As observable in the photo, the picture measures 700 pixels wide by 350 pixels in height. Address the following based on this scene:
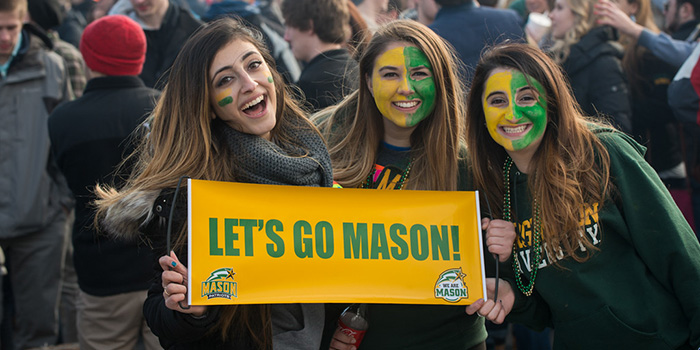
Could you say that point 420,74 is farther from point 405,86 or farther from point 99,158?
point 99,158

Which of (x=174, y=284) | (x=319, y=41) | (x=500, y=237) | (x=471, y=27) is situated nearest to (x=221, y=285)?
(x=174, y=284)

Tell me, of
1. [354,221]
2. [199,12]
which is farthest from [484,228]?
[199,12]

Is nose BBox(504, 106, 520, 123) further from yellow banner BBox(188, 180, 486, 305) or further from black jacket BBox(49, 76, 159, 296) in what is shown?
black jacket BBox(49, 76, 159, 296)

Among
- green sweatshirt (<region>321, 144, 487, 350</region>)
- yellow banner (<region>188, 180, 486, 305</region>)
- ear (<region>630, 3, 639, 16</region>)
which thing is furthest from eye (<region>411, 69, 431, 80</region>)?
ear (<region>630, 3, 639, 16</region>)

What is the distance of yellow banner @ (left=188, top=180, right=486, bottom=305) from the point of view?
2.45m

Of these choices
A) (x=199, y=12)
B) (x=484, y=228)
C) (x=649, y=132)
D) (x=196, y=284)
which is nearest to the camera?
(x=196, y=284)

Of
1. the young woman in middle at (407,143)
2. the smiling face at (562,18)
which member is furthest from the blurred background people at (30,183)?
the smiling face at (562,18)

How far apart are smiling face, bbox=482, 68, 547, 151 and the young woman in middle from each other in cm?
33

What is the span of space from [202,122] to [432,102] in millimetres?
1072

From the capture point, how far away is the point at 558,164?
8.93 feet

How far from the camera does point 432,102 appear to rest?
3094mm

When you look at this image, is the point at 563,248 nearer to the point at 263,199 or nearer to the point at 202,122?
the point at 263,199

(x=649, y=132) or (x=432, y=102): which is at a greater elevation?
(x=432, y=102)

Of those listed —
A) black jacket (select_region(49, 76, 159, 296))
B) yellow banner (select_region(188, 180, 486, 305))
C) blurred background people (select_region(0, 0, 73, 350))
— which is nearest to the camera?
yellow banner (select_region(188, 180, 486, 305))
